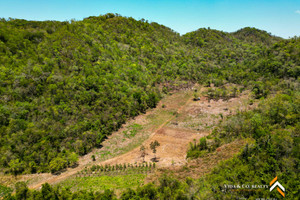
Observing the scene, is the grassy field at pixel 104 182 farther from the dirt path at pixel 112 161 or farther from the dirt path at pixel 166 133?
the dirt path at pixel 166 133

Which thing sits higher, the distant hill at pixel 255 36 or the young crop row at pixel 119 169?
the distant hill at pixel 255 36

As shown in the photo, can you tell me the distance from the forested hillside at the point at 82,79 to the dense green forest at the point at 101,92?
0.22 meters

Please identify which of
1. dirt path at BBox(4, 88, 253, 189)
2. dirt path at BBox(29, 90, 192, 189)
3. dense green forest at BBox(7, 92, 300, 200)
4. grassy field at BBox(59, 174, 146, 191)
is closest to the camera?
dense green forest at BBox(7, 92, 300, 200)

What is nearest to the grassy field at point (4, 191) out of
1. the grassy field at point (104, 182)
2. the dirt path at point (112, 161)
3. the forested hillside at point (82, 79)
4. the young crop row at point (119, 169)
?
the dirt path at point (112, 161)

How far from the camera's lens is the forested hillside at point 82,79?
35631mm

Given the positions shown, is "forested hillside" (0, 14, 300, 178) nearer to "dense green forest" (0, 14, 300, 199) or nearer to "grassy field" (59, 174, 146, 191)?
"dense green forest" (0, 14, 300, 199)

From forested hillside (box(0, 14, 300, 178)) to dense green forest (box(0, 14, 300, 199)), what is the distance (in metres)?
0.22

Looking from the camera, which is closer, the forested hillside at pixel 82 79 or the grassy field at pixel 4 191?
the grassy field at pixel 4 191

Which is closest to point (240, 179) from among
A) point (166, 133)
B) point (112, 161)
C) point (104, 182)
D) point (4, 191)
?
point (104, 182)

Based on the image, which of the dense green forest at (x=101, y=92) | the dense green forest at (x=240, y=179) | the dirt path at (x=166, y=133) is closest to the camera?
the dense green forest at (x=240, y=179)

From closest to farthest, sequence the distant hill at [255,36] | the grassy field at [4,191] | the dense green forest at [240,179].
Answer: the dense green forest at [240,179], the grassy field at [4,191], the distant hill at [255,36]

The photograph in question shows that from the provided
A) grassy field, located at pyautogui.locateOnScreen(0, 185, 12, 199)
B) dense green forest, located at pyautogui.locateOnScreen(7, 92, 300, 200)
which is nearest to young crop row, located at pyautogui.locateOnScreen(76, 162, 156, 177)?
dense green forest, located at pyautogui.locateOnScreen(7, 92, 300, 200)

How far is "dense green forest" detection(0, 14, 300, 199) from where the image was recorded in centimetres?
2739

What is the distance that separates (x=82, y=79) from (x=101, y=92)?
6.44m
